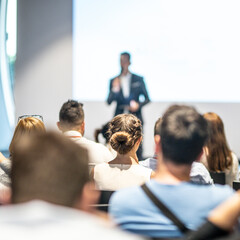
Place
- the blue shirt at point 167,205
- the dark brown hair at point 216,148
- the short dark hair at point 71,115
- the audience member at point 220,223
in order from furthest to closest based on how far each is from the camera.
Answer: the short dark hair at point 71,115 → the dark brown hair at point 216,148 → the blue shirt at point 167,205 → the audience member at point 220,223

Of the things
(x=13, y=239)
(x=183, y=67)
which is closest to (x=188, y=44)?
(x=183, y=67)

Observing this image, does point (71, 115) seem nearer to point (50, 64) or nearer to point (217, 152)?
point (217, 152)

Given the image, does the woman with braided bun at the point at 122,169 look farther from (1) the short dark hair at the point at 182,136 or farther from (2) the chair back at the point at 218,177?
(1) the short dark hair at the point at 182,136

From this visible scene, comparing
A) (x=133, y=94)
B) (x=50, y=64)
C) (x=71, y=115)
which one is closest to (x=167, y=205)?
(x=71, y=115)

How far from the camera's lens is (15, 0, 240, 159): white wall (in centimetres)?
667

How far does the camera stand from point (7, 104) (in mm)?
7098

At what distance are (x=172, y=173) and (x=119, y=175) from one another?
842 millimetres

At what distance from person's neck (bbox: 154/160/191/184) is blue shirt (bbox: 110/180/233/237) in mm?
59

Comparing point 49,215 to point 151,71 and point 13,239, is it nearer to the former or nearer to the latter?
point 13,239

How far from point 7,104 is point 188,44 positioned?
3317mm

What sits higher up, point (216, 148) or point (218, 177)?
point (216, 148)

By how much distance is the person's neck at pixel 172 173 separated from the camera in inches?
49.2

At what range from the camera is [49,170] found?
3.02 ft

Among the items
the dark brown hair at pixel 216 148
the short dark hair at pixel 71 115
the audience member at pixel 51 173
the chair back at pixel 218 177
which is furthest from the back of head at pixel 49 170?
the short dark hair at pixel 71 115
